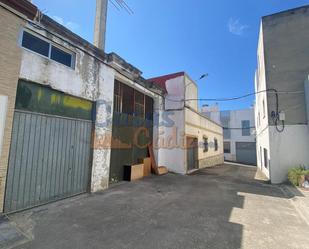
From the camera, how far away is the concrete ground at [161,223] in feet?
10.2

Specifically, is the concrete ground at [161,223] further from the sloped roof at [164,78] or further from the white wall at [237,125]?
the white wall at [237,125]

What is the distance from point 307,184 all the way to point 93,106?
8896 millimetres

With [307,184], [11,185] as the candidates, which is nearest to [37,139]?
[11,185]

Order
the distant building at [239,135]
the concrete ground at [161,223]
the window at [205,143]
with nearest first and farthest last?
1. the concrete ground at [161,223]
2. the window at [205,143]
3. the distant building at [239,135]

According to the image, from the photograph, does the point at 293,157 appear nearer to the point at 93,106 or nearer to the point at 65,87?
the point at 93,106

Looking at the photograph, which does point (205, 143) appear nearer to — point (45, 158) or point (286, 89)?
point (286, 89)

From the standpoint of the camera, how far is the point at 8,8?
163 inches

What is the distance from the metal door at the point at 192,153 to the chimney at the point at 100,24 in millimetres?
7426

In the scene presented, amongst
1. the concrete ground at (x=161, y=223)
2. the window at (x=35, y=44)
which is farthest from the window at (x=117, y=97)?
the concrete ground at (x=161, y=223)

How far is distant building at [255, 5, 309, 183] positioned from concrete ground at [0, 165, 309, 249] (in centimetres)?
332

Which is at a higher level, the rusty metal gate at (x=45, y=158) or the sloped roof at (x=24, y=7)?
the sloped roof at (x=24, y=7)

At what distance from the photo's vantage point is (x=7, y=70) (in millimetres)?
4059

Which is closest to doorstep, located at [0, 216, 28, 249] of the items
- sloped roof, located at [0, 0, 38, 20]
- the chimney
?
sloped roof, located at [0, 0, 38, 20]

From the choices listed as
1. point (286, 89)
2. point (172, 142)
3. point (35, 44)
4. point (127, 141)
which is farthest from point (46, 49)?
point (286, 89)
